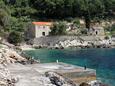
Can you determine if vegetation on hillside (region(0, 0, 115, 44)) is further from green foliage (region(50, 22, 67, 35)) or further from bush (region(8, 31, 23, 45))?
bush (region(8, 31, 23, 45))

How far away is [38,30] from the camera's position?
92.6 m

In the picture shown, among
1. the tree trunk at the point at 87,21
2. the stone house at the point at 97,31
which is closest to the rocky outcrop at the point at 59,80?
the stone house at the point at 97,31

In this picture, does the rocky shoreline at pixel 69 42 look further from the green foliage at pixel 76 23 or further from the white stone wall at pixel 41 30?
the green foliage at pixel 76 23

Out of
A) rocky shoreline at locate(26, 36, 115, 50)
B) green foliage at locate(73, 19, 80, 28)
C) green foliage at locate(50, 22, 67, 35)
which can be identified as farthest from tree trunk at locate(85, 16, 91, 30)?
green foliage at locate(50, 22, 67, 35)

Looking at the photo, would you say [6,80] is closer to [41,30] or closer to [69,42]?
[69,42]

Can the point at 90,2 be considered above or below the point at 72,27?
above

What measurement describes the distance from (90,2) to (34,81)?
7931cm

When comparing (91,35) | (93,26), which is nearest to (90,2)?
(93,26)

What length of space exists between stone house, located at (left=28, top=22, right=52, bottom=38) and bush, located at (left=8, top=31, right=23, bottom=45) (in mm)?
7521

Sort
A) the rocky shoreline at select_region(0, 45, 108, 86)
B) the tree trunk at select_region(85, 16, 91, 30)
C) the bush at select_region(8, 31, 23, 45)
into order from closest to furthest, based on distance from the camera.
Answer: the rocky shoreline at select_region(0, 45, 108, 86) → the bush at select_region(8, 31, 23, 45) → the tree trunk at select_region(85, 16, 91, 30)

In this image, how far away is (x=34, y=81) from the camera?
28641 mm

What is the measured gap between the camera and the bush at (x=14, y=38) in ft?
277

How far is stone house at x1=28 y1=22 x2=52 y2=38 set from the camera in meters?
91.9

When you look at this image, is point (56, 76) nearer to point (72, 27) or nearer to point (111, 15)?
point (72, 27)
